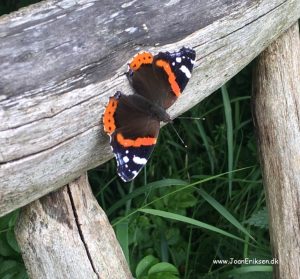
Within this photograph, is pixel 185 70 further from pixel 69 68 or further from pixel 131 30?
pixel 69 68

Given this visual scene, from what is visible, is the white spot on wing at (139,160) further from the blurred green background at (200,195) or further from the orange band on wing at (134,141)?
the blurred green background at (200,195)

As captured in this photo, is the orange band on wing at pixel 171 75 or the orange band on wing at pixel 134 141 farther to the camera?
the orange band on wing at pixel 171 75

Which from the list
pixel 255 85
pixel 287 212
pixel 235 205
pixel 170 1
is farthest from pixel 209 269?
pixel 170 1

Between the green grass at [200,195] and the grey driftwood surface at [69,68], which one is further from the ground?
the grey driftwood surface at [69,68]

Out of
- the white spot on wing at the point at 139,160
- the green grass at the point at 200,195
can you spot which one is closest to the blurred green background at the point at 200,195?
the green grass at the point at 200,195

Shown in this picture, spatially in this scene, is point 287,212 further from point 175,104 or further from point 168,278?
point 175,104
